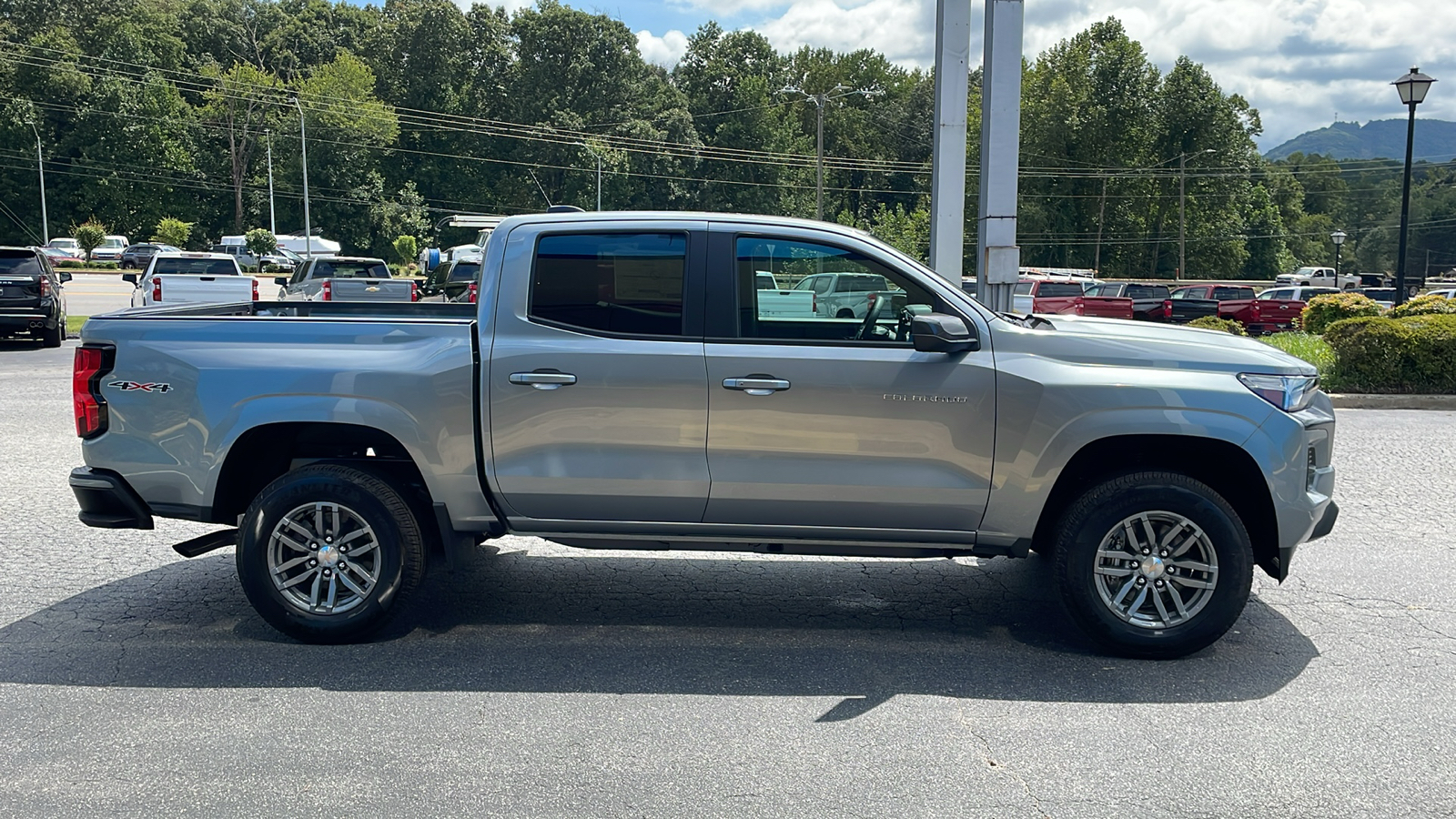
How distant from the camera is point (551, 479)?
5.14 meters

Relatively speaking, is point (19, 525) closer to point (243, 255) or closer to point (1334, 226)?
point (243, 255)

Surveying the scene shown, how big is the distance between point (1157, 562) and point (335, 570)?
3.65 meters

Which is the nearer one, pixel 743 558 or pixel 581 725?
pixel 581 725

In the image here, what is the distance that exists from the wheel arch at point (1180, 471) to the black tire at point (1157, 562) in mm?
148

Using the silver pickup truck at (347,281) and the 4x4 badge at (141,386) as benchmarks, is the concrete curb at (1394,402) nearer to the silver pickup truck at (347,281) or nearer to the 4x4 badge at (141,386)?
the 4x4 badge at (141,386)

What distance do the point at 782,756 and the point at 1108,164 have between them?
78263 millimetres

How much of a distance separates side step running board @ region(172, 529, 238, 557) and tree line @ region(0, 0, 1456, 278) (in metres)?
57.2

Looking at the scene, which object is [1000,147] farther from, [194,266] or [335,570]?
[194,266]

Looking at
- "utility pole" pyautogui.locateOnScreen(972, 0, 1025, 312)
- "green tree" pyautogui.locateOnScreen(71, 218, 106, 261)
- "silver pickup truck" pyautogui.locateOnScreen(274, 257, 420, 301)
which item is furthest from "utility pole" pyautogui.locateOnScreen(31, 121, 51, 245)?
"utility pole" pyautogui.locateOnScreen(972, 0, 1025, 312)

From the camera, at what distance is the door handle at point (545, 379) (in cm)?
506

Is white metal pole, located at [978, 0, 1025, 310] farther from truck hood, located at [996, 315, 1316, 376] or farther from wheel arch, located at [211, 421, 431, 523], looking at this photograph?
wheel arch, located at [211, 421, 431, 523]

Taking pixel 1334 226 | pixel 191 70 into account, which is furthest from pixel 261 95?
pixel 1334 226

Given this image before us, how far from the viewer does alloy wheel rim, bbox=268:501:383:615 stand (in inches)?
203

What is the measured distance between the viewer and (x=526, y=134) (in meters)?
89.2
